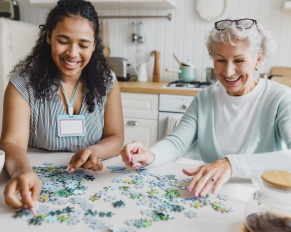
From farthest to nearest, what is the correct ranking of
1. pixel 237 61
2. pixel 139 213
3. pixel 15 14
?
pixel 15 14 < pixel 237 61 < pixel 139 213

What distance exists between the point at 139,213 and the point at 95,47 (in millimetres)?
1027

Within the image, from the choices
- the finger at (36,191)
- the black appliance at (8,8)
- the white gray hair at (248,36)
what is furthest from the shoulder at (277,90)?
the black appliance at (8,8)

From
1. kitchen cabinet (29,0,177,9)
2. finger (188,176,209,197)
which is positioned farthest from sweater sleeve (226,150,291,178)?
kitchen cabinet (29,0,177,9)

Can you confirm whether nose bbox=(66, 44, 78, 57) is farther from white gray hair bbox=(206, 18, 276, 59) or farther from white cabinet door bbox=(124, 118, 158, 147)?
white cabinet door bbox=(124, 118, 158, 147)

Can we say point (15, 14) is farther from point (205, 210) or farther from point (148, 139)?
point (205, 210)

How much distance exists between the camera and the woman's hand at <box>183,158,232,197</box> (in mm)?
1044

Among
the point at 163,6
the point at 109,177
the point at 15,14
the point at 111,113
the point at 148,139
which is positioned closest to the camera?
the point at 109,177

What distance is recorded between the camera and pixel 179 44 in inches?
137

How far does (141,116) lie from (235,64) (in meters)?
1.70


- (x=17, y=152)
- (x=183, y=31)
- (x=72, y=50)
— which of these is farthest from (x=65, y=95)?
(x=183, y=31)

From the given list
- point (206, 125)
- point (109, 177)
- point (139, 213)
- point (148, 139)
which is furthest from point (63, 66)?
point (148, 139)

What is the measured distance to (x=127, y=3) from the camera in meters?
3.21

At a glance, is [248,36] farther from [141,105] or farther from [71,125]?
[141,105]

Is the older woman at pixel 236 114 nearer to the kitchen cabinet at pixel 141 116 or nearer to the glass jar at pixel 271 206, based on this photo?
the glass jar at pixel 271 206
